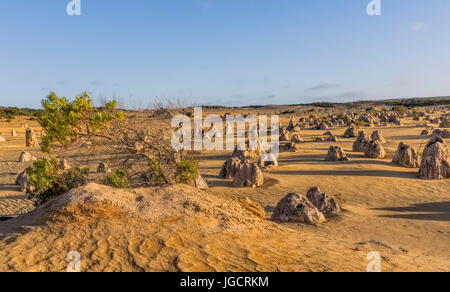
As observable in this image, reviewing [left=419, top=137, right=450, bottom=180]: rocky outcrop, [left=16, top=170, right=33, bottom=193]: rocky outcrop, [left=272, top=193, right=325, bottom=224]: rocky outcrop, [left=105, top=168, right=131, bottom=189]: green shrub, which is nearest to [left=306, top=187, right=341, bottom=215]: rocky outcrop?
[left=272, top=193, right=325, bottom=224]: rocky outcrop

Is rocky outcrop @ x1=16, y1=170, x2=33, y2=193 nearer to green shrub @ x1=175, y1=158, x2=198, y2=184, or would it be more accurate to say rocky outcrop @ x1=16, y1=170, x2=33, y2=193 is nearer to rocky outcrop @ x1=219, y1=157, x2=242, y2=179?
green shrub @ x1=175, y1=158, x2=198, y2=184

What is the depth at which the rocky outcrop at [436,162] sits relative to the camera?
11602 millimetres

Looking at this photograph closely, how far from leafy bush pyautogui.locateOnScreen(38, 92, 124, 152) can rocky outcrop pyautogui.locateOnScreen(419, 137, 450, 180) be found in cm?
1084

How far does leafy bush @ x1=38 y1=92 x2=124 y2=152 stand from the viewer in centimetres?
739

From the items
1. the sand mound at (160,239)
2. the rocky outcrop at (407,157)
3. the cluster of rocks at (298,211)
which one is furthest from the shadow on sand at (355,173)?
the sand mound at (160,239)

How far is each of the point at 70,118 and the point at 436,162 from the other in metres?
12.2

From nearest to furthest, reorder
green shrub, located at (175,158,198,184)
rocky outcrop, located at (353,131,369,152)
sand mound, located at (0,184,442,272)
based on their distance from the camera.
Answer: sand mound, located at (0,184,442,272) → green shrub, located at (175,158,198,184) → rocky outcrop, located at (353,131,369,152)

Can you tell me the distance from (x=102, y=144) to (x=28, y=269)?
4.79 m

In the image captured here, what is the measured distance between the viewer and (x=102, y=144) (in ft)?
27.5

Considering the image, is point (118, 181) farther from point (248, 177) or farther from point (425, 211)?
point (425, 211)

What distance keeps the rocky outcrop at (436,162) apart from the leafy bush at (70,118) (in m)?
10.8

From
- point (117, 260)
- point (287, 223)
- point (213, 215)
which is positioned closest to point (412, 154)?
point (287, 223)

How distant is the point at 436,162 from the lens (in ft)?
38.3

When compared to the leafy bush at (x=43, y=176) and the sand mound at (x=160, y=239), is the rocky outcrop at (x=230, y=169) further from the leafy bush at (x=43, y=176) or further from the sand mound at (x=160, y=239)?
the sand mound at (x=160, y=239)
